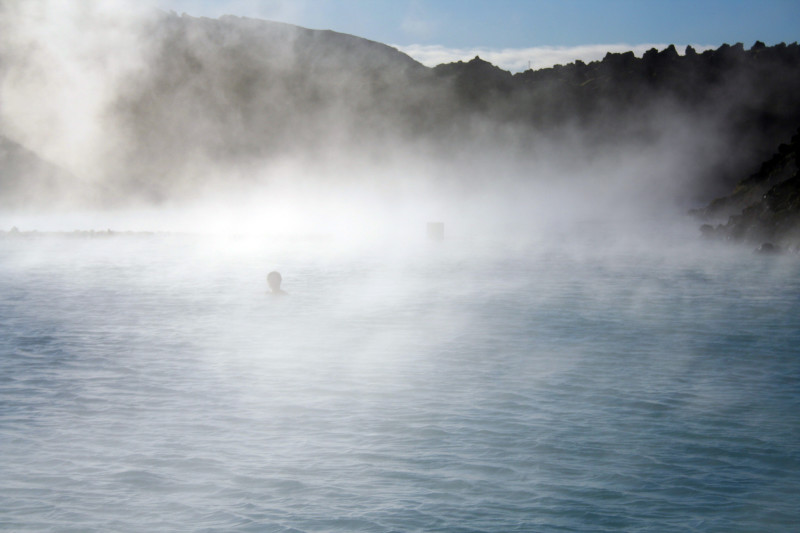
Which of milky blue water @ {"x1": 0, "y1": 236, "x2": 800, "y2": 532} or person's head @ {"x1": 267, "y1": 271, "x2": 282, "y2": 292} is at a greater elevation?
person's head @ {"x1": 267, "y1": 271, "x2": 282, "y2": 292}

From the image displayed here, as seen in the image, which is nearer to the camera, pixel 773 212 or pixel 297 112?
pixel 773 212

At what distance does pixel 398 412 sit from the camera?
16.7m

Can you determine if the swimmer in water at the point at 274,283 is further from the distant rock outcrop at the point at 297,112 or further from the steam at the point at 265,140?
the distant rock outcrop at the point at 297,112

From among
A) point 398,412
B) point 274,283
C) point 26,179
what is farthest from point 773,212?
point 26,179

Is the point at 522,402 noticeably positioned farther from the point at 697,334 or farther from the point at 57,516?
the point at 697,334

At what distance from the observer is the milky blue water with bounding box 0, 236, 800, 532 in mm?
11812

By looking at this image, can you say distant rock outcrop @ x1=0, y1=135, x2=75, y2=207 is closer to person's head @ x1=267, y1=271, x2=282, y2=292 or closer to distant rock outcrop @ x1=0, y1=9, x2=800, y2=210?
distant rock outcrop @ x1=0, y1=9, x2=800, y2=210

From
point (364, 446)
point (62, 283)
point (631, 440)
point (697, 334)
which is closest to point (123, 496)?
point (364, 446)

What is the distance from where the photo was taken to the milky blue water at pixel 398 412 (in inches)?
465

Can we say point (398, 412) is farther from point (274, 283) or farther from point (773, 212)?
point (773, 212)

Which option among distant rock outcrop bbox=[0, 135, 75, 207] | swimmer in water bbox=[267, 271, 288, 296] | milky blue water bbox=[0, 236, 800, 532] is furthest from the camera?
distant rock outcrop bbox=[0, 135, 75, 207]

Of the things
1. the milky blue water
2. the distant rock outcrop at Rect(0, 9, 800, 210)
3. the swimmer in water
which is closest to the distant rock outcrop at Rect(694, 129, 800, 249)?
the milky blue water

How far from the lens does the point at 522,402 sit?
17.4m

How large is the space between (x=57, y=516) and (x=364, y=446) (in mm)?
4921
